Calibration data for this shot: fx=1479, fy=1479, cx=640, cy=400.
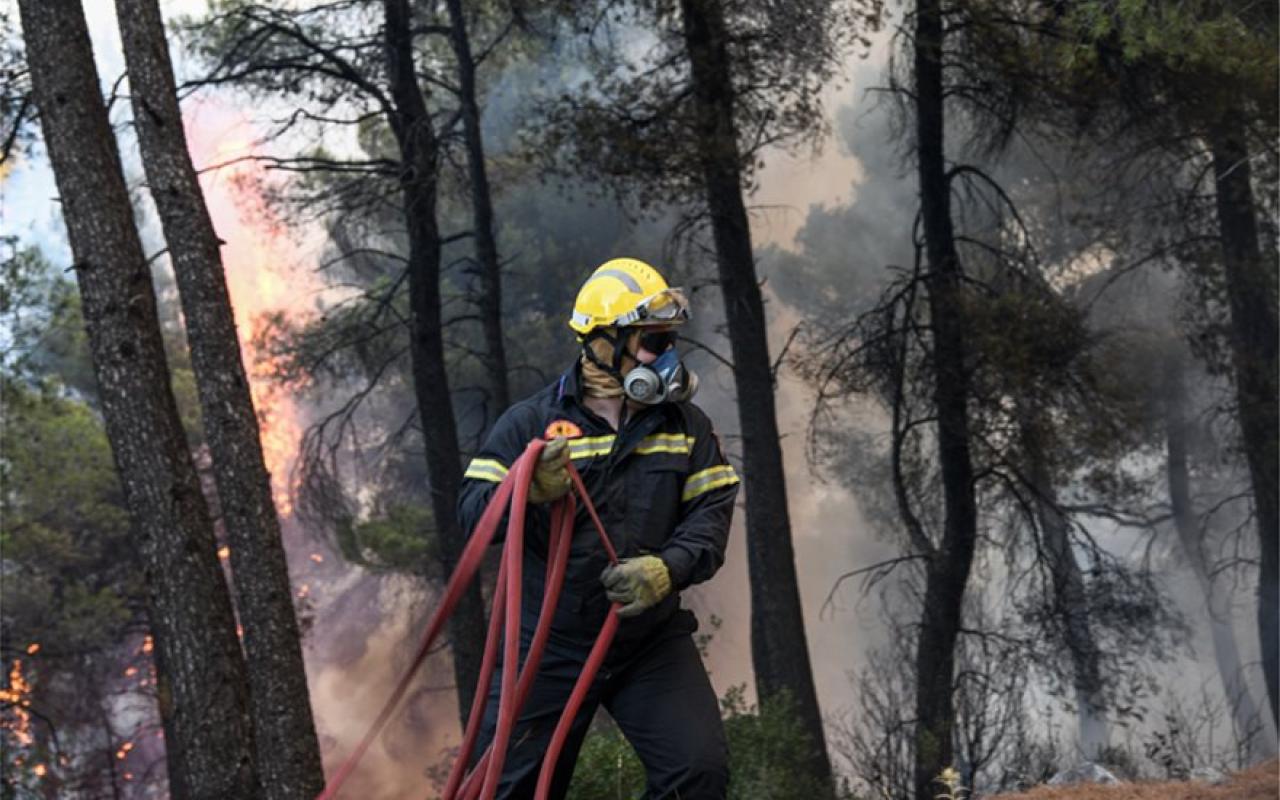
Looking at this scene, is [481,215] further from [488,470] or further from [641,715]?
[641,715]

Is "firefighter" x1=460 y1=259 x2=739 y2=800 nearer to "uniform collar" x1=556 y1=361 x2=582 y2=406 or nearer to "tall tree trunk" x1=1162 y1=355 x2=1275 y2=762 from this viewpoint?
"uniform collar" x1=556 y1=361 x2=582 y2=406

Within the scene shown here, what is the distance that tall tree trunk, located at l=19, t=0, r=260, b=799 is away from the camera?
6.95 metres

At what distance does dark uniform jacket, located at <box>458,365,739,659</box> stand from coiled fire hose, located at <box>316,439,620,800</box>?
0.08 m

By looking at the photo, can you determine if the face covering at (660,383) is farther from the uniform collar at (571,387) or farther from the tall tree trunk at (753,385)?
the tall tree trunk at (753,385)

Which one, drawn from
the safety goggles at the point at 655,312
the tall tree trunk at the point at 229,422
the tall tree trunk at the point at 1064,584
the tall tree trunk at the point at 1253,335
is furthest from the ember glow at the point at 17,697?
the safety goggles at the point at 655,312

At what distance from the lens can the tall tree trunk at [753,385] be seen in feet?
39.2

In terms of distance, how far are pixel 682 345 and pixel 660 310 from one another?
18.6 meters

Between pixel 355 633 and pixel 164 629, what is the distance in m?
22.7

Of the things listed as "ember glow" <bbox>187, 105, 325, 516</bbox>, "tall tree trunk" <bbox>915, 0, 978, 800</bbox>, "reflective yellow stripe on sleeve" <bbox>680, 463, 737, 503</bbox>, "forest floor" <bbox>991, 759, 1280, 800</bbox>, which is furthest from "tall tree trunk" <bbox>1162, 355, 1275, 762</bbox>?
"reflective yellow stripe on sleeve" <bbox>680, 463, 737, 503</bbox>

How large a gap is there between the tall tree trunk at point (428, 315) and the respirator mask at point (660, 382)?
31.3ft

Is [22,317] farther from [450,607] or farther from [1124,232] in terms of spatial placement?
[450,607]

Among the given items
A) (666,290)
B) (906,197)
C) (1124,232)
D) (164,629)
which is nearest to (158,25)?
(164,629)

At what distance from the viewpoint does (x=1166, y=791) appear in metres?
7.61

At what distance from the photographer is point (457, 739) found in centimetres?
2631
